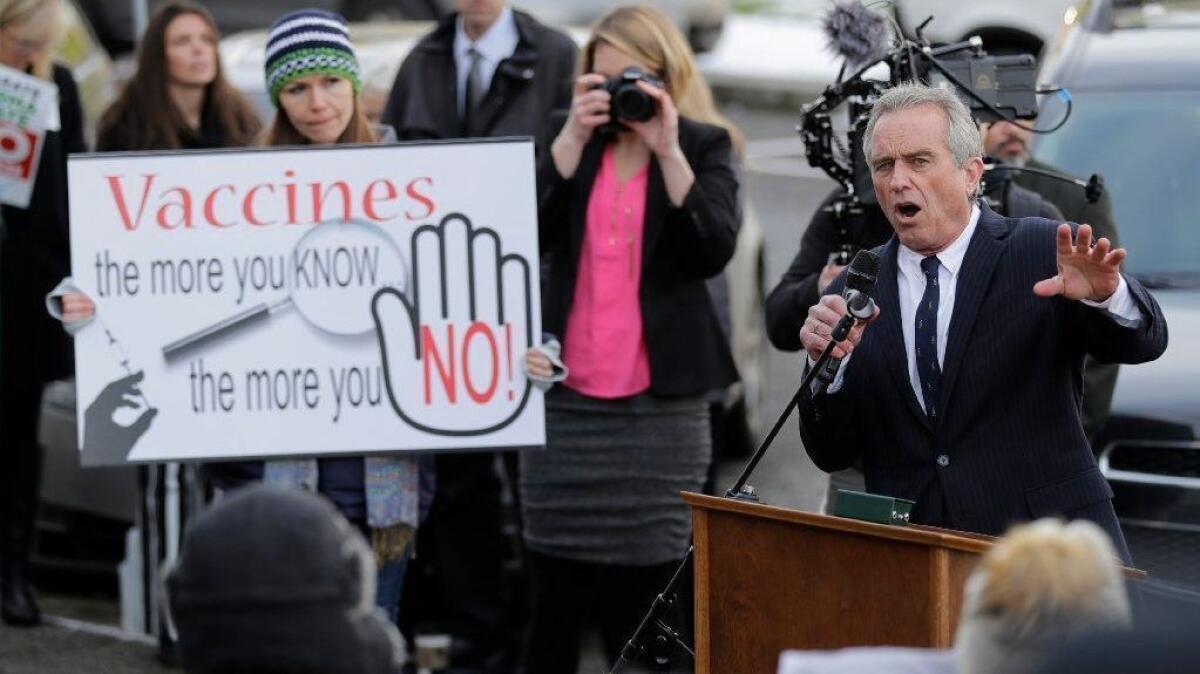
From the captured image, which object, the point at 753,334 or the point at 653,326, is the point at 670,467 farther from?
the point at 753,334

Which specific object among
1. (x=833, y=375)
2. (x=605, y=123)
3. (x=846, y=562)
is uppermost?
(x=605, y=123)

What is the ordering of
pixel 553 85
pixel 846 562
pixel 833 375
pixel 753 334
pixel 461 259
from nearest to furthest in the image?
pixel 846 562, pixel 833 375, pixel 461 259, pixel 553 85, pixel 753 334

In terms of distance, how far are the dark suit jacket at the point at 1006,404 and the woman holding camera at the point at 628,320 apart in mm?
1620

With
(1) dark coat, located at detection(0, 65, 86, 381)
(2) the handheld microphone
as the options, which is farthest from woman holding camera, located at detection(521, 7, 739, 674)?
(1) dark coat, located at detection(0, 65, 86, 381)

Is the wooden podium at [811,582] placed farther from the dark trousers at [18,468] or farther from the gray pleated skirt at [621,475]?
the dark trousers at [18,468]

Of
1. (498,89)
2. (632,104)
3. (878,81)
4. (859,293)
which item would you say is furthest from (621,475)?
(859,293)

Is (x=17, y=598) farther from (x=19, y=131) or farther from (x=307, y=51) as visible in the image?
(x=307, y=51)

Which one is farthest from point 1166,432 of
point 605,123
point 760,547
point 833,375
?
point 760,547

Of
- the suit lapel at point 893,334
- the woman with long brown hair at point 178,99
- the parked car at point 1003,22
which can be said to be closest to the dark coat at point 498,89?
the woman with long brown hair at point 178,99

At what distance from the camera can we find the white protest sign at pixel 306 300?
18.7 ft

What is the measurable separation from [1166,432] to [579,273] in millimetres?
1802

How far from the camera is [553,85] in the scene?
7094 millimetres

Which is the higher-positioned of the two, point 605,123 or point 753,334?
point 605,123

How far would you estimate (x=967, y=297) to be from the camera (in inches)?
171
